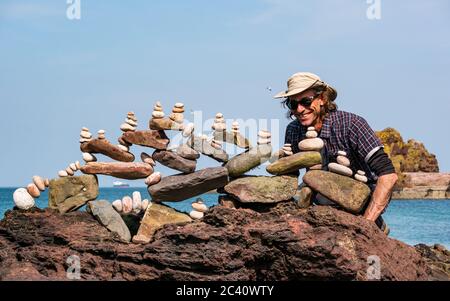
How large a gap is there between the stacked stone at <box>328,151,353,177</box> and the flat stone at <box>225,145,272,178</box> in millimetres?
700

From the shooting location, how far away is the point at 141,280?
8.12m

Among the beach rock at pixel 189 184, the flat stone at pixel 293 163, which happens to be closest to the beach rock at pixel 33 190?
the beach rock at pixel 189 184

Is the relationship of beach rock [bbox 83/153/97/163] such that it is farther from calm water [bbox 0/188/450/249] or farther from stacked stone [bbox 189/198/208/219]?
calm water [bbox 0/188/450/249]

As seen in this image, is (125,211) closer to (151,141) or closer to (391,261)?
(151,141)

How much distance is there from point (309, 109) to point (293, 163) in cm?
77

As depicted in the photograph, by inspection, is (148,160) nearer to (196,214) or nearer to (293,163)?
(196,214)

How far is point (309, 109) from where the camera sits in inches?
360

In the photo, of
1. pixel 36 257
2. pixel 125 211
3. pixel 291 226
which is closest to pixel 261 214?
pixel 291 226

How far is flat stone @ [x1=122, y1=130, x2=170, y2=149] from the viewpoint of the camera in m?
8.98

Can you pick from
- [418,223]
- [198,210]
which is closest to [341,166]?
[198,210]

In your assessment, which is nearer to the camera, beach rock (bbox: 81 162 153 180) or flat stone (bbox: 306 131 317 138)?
flat stone (bbox: 306 131 317 138)

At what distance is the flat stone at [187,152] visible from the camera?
8875 mm

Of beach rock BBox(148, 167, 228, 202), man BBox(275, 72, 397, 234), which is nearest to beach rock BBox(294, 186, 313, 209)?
man BBox(275, 72, 397, 234)
